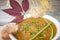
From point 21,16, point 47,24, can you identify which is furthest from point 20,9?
point 47,24

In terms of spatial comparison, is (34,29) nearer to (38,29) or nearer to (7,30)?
(38,29)

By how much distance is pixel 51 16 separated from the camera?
0.73 metres

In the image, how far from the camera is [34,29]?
0.69 m

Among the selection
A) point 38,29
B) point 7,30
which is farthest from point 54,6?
point 7,30

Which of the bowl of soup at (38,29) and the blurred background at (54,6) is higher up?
the blurred background at (54,6)

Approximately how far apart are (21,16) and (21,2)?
62 millimetres

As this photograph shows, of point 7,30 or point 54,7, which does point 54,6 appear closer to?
point 54,7

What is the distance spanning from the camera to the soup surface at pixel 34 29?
69 centimetres

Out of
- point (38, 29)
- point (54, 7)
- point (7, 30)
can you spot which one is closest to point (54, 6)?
point (54, 7)

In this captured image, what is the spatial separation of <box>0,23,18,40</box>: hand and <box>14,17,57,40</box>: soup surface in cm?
2

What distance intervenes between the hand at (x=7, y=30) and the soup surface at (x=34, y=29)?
0.02m

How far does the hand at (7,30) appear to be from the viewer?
70 cm

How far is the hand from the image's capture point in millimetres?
705

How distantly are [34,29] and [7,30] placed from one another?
12cm
